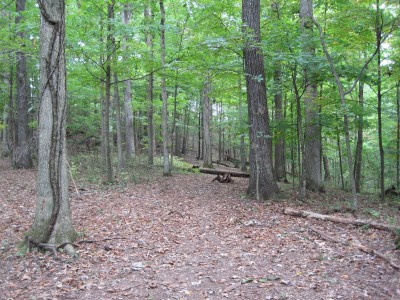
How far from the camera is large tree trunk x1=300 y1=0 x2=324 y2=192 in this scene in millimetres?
8648

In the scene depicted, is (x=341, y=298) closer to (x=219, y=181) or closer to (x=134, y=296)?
(x=134, y=296)

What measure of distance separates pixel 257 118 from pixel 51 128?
5.90 meters

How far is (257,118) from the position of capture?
902 cm

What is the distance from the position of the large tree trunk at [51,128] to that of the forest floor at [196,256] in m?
0.51

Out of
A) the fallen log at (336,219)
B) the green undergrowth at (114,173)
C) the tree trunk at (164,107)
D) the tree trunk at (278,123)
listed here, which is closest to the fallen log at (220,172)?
the green undergrowth at (114,173)

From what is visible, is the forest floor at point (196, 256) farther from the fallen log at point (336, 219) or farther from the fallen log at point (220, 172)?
the fallen log at point (220, 172)

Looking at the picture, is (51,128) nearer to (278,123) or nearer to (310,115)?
(278,123)

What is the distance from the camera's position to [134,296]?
390 cm

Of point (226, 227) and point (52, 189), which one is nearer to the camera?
point (52, 189)

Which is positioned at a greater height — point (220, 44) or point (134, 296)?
point (220, 44)

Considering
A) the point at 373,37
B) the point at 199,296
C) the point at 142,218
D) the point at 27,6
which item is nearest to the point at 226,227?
the point at 142,218

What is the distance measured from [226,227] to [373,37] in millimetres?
7016

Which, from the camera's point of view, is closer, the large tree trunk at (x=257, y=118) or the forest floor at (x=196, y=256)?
the forest floor at (x=196, y=256)

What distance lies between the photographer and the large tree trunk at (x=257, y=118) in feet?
29.2
